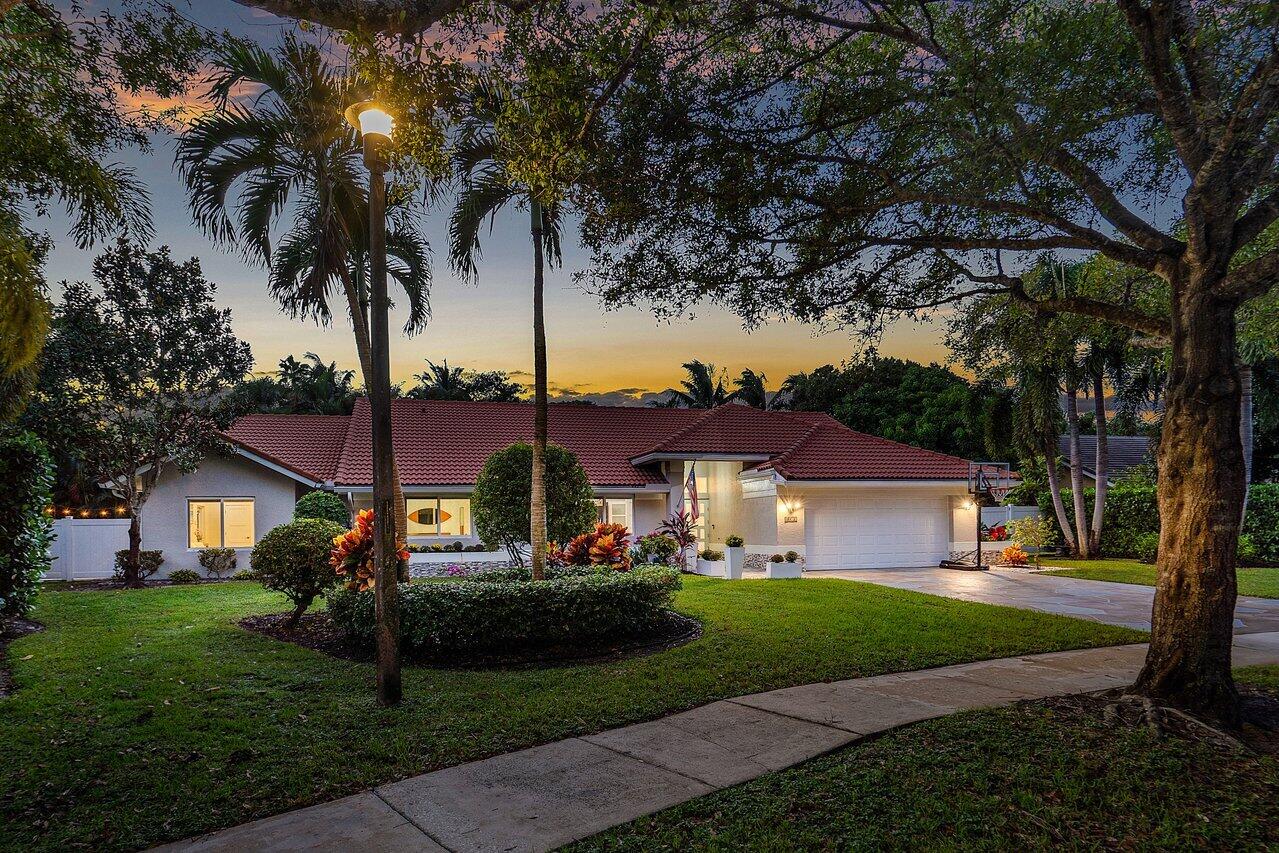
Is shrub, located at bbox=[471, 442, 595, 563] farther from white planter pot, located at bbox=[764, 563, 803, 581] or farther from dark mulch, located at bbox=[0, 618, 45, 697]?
dark mulch, located at bbox=[0, 618, 45, 697]

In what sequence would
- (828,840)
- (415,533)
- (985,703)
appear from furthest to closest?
(415,533) → (985,703) → (828,840)

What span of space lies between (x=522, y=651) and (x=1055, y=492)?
2140 cm

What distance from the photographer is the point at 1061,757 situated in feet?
17.7

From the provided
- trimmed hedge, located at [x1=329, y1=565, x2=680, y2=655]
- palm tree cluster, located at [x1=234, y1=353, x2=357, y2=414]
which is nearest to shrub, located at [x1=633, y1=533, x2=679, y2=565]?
trimmed hedge, located at [x1=329, y1=565, x2=680, y2=655]

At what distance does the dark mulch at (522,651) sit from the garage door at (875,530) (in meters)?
10.6

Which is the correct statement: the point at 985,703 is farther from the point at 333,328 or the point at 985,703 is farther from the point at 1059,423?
the point at 1059,423

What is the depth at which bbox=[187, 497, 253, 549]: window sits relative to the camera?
2064cm

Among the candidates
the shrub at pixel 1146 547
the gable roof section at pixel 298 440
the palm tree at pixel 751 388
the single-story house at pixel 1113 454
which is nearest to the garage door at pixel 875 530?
the shrub at pixel 1146 547

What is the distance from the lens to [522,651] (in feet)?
31.6

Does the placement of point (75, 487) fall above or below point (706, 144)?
below

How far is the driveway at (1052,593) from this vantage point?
1264cm

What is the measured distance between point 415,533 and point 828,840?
18.7 meters

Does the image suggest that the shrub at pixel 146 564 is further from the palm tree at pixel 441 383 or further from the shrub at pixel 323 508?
the palm tree at pixel 441 383

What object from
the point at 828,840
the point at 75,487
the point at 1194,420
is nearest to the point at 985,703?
the point at 1194,420
